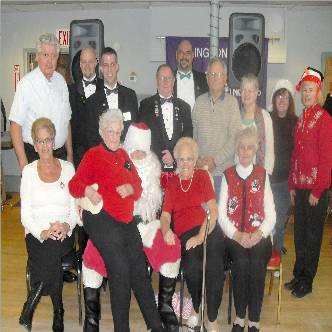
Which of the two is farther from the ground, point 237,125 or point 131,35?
point 131,35

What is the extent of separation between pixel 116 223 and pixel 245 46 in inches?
77.7

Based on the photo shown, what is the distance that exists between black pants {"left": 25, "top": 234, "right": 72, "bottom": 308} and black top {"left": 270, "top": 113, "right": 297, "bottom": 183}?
1700 mm

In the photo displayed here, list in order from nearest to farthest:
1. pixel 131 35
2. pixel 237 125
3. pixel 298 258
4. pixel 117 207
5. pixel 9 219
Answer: pixel 117 207, pixel 237 125, pixel 298 258, pixel 9 219, pixel 131 35

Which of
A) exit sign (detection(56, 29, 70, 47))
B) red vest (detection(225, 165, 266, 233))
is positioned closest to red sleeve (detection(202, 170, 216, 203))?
red vest (detection(225, 165, 266, 233))

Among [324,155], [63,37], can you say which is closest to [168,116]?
[324,155]

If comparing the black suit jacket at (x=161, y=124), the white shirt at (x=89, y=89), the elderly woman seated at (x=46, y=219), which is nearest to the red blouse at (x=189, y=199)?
the black suit jacket at (x=161, y=124)

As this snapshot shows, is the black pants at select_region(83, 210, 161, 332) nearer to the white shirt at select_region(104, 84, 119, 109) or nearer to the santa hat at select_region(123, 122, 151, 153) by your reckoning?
the santa hat at select_region(123, 122, 151, 153)

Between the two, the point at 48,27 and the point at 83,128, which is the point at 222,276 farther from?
the point at 48,27

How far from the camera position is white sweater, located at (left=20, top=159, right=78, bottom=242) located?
2.76 meters

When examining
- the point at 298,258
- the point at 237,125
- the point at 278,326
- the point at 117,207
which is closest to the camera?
the point at 117,207

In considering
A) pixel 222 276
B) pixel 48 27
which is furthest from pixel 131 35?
pixel 222 276

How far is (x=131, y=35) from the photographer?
734 centimetres

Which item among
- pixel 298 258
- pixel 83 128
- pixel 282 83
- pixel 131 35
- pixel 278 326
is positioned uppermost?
pixel 131 35

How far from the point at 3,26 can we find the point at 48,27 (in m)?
0.73
